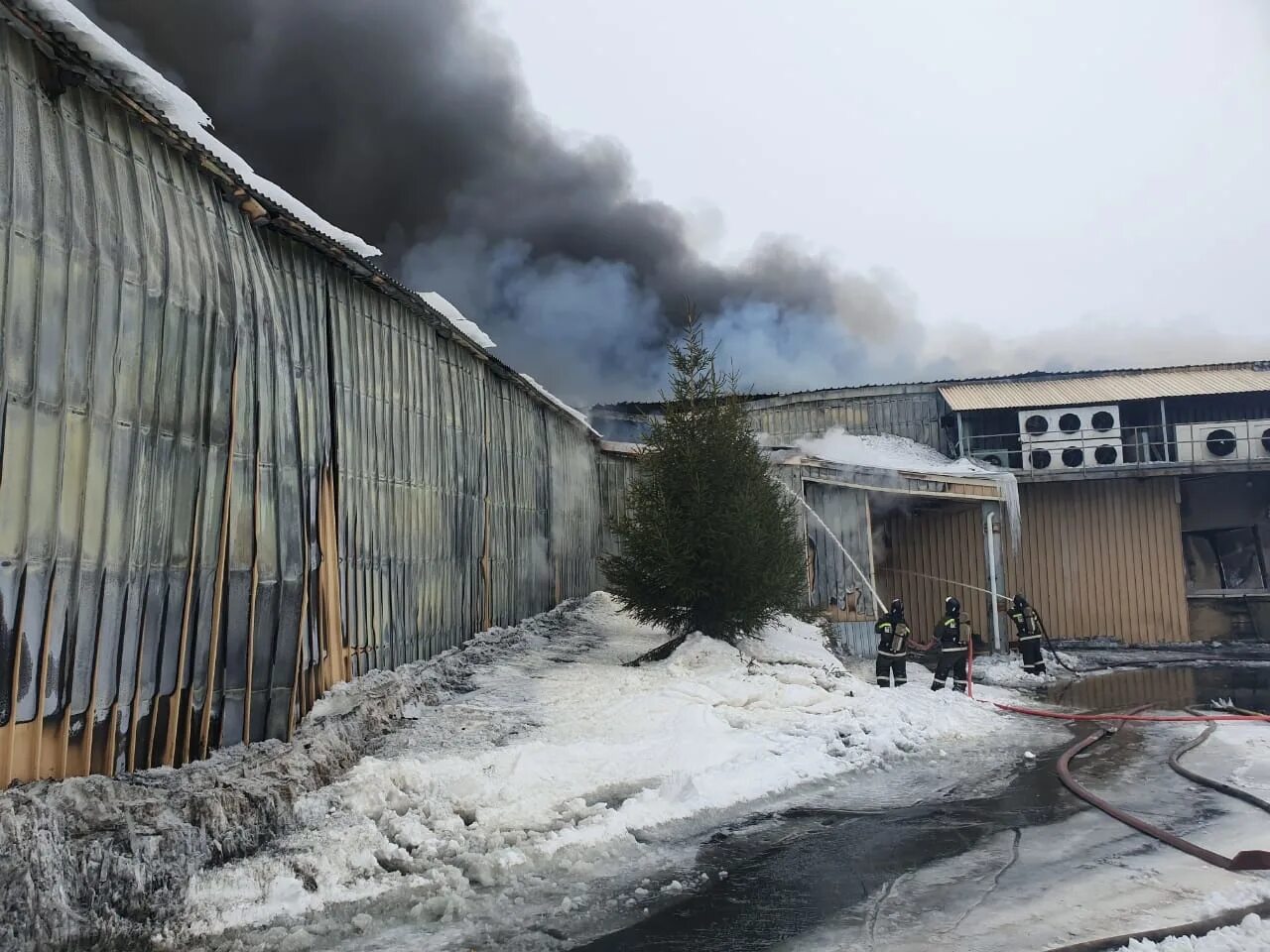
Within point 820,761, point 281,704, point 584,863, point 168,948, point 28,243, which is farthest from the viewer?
point 820,761

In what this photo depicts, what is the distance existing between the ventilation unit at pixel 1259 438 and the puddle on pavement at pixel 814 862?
19032 millimetres

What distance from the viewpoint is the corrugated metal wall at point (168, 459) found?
14.1ft

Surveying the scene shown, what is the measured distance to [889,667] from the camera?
12305 mm

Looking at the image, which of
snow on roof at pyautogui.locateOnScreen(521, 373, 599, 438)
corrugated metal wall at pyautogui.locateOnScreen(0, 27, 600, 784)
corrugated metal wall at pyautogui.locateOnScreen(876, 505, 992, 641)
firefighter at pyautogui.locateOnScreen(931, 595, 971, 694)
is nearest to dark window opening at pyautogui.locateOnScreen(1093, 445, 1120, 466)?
corrugated metal wall at pyautogui.locateOnScreen(876, 505, 992, 641)

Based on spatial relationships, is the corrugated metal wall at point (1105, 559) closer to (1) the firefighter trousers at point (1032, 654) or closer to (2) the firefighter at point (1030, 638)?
(2) the firefighter at point (1030, 638)

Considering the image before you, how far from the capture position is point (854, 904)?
14.4ft

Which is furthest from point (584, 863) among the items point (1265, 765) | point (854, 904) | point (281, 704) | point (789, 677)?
point (1265, 765)

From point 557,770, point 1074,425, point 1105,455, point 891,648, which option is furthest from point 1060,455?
point 557,770

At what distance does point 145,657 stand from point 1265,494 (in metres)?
24.9

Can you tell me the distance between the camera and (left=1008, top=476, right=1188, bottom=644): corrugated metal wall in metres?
20.2

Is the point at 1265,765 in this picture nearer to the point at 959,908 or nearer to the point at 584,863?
the point at 959,908

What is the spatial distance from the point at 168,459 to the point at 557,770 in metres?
3.59

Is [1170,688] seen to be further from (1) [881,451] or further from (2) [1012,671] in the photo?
(1) [881,451]

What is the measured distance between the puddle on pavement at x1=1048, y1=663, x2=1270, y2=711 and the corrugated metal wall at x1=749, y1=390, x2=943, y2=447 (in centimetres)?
1045
